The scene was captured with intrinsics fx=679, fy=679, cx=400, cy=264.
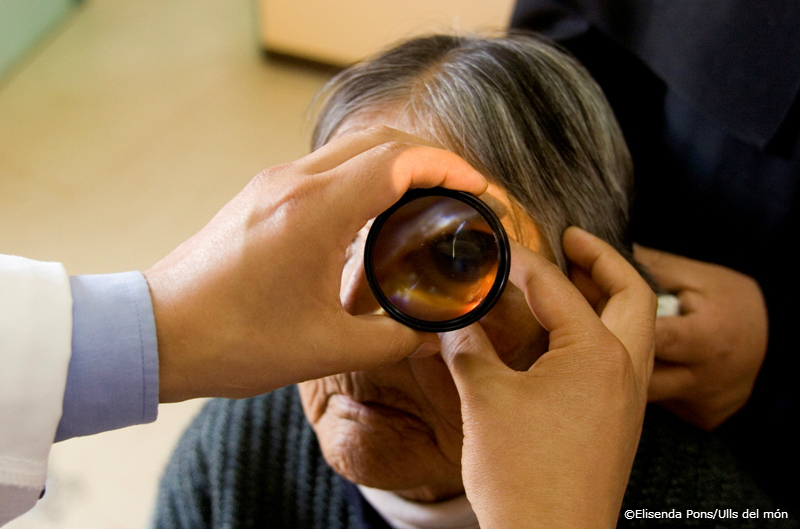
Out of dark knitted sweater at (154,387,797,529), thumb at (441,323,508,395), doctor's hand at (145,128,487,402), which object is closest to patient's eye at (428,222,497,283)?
thumb at (441,323,508,395)

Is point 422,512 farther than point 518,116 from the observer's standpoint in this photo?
Yes

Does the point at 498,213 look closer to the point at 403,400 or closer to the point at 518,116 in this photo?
the point at 518,116

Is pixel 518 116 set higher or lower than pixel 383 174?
lower

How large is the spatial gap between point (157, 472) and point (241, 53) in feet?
7.72

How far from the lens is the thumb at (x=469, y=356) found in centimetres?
103

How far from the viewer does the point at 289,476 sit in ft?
5.82

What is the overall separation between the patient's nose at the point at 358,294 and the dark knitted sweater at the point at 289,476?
2.16ft

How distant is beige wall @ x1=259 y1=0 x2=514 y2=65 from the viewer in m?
3.23

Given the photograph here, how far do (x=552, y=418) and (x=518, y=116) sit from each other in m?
0.64

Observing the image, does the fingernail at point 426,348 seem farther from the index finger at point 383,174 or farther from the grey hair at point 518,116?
the grey hair at point 518,116

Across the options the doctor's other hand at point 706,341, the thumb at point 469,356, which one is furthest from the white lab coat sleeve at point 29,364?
the doctor's other hand at point 706,341

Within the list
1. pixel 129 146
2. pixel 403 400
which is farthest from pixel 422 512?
pixel 129 146

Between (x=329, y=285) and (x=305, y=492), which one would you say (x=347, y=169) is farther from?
(x=305, y=492)

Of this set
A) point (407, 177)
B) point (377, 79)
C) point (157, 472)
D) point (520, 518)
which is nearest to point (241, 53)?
point (157, 472)
